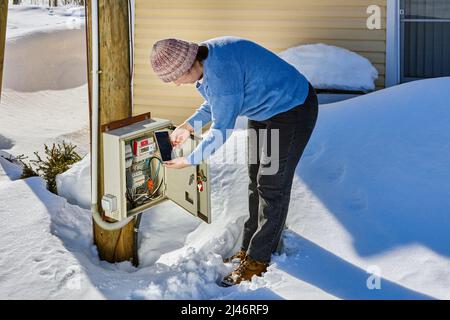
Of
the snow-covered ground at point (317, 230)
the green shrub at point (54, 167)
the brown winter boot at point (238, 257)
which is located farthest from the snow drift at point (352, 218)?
the green shrub at point (54, 167)

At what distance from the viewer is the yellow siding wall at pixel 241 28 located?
267 inches

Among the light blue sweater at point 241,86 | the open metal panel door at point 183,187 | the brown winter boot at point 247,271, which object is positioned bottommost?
the brown winter boot at point 247,271

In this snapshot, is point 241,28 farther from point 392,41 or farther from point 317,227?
point 317,227

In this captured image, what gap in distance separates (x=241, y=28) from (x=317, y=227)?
3.44 m

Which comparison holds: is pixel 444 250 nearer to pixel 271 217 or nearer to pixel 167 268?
pixel 271 217

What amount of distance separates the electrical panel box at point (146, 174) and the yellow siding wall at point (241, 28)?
3.07m

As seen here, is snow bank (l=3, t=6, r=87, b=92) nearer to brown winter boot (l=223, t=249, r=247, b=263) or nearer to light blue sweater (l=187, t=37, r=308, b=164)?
brown winter boot (l=223, t=249, r=247, b=263)

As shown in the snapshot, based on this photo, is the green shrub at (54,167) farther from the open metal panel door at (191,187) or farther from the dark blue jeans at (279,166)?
the dark blue jeans at (279,166)

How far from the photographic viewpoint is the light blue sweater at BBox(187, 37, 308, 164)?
326cm

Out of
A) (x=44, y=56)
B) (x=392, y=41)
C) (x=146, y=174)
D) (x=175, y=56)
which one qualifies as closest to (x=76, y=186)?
(x=146, y=174)

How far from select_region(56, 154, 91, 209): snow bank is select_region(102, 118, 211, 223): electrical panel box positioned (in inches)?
53.9

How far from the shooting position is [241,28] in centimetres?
706

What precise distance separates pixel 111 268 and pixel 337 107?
2.52 metres

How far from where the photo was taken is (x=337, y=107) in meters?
5.76
